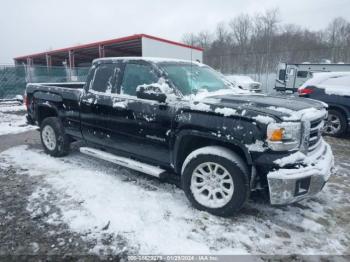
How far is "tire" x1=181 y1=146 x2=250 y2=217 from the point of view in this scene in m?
3.20

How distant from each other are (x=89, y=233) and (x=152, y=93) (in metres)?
1.80

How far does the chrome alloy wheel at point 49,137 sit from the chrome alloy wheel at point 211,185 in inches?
132

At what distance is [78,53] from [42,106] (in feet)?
66.5

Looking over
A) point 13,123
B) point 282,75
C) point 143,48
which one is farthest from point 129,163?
point 282,75

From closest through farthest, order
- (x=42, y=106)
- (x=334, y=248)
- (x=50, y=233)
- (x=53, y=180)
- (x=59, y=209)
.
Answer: (x=334, y=248) → (x=50, y=233) → (x=59, y=209) → (x=53, y=180) → (x=42, y=106)

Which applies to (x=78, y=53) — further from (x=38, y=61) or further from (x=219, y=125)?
(x=219, y=125)

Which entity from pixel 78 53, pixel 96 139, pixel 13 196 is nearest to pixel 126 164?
pixel 96 139

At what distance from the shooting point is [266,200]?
3984mm

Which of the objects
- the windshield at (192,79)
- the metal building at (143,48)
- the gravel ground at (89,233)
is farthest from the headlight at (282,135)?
the metal building at (143,48)

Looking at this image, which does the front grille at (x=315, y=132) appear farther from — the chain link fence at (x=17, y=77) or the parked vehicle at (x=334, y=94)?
the chain link fence at (x=17, y=77)

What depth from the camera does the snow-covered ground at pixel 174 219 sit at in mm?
2939

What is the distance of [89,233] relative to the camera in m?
3.12

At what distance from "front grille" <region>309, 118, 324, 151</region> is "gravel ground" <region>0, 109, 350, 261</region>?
0.91m

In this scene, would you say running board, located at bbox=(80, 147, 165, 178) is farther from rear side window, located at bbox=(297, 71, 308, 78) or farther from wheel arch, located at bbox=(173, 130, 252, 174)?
rear side window, located at bbox=(297, 71, 308, 78)
